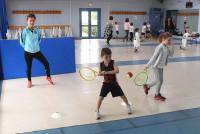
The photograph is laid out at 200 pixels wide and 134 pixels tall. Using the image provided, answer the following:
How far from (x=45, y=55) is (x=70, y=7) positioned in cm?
1196

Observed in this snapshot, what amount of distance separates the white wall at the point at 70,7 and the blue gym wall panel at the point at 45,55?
450 inches

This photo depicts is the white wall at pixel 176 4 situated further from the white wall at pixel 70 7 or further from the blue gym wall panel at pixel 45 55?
the blue gym wall panel at pixel 45 55

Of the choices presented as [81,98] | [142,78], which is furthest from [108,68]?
[81,98]

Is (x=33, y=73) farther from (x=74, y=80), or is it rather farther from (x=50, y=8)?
(x=50, y=8)

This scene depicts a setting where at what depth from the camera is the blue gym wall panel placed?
6.82 meters

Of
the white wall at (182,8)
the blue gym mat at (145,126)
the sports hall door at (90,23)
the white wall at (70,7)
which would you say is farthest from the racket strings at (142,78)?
the sports hall door at (90,23)

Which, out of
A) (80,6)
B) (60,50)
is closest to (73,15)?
(80,6)

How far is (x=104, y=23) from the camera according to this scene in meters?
19.5

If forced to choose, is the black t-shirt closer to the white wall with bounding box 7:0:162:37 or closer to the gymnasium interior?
the gymnasium interior

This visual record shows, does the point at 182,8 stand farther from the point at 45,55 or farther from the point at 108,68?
the point at 108,68

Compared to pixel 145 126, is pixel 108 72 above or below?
above

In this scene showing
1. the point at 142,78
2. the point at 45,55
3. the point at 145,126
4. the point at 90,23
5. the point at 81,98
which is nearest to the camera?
the point at 145,126

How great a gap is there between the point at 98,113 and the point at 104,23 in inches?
616

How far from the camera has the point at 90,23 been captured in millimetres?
19125
